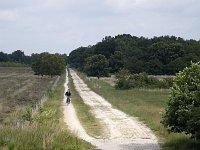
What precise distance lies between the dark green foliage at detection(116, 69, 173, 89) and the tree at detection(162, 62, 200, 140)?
51.0 m

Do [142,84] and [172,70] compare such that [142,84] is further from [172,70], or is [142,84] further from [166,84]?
[172,70]

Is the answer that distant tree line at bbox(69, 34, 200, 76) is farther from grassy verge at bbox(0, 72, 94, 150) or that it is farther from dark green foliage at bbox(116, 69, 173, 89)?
grassy verge at bbox(0, 72, 94, 150)

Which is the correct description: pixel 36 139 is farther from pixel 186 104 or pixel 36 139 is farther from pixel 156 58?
pixel 156 58

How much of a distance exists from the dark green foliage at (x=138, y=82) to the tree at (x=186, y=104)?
51.0 m

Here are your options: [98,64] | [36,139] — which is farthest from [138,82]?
[36,139]

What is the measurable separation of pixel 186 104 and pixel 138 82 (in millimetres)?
55445

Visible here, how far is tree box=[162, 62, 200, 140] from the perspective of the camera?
16.9m

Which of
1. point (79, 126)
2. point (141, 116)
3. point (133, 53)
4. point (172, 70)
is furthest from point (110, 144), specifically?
point (133, 53)

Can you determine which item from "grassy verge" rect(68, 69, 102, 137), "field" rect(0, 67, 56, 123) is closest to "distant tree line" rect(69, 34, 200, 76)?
"field" rect(0, 67, 56, 123)

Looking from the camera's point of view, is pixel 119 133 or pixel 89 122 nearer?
pixel 119 133

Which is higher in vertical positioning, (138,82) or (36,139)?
(138,82)

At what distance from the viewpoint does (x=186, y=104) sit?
17.9m

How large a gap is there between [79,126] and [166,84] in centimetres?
4506

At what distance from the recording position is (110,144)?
788 inches
